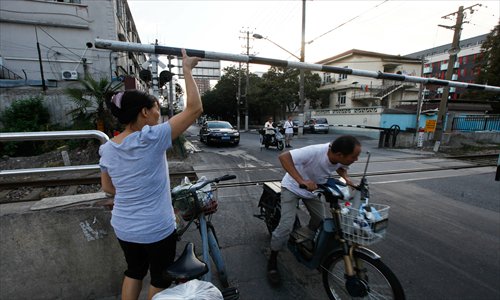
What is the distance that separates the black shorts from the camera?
5.55ft

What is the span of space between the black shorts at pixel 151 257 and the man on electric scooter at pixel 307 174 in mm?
1264

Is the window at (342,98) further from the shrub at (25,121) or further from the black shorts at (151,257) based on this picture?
the black shorts at (151,257)

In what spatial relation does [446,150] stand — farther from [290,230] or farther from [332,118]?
[332,118]

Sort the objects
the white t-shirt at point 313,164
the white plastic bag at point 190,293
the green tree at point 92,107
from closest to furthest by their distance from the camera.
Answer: the white plastic bag at point 190,293 < the white t-shirt at point 313,164 < the green tree at point 92,107

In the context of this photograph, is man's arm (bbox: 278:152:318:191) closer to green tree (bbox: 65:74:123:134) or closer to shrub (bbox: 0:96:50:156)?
green tree (bbox: 65:74:123:134)

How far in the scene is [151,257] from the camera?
1.72m

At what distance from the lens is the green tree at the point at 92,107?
8.80 metres

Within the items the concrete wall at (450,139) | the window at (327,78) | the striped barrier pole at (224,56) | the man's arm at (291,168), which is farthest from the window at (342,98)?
the man's arm at (291,168)

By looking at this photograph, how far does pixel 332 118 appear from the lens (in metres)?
28.6

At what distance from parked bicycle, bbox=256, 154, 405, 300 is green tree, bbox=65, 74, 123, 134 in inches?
349

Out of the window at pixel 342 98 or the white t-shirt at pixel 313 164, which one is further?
the window at pixel 342 98

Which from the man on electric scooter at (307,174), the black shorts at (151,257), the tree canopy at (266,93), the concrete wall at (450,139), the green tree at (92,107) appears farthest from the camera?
the tree canopy at (266,93)

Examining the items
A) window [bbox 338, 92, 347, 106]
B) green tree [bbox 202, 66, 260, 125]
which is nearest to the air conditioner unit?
green tree [bbox 202, 66, 260, 125]

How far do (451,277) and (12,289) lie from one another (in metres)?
4.47
